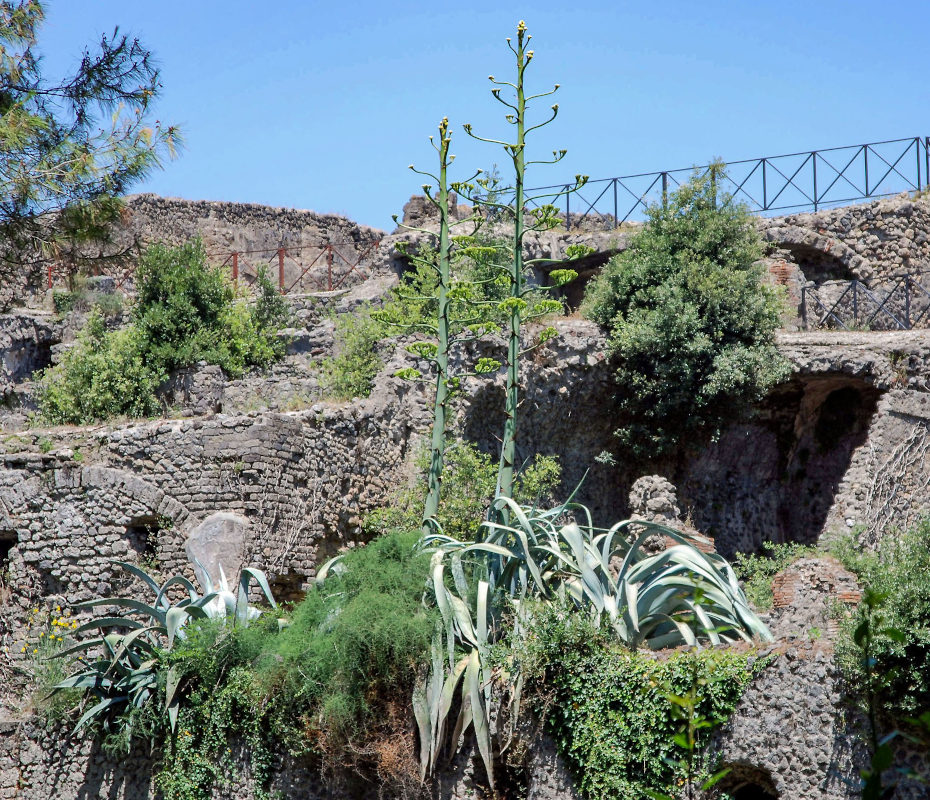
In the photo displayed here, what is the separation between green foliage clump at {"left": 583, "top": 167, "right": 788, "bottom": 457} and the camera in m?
16.4

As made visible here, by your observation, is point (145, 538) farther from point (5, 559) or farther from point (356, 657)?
point (356, 657)

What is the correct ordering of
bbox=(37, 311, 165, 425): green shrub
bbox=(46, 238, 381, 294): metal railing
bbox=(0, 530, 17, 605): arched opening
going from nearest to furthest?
bbox=(0, 530, 17, 605): arched opening → bbox=(37, 311, 165, 425): green shrub → bbox=(46, 238, 381, 294): metal railing

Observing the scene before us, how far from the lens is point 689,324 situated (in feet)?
53.9

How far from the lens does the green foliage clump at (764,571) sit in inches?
507

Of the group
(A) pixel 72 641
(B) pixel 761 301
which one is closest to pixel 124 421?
(A) pixel 72 641

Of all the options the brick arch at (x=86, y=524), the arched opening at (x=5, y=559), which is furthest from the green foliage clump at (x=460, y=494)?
the arched opening at (x=5, y=559)

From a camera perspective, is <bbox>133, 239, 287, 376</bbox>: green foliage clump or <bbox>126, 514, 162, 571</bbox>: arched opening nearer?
<bbox>126, 514, 162, 571</bbox>: arched opening

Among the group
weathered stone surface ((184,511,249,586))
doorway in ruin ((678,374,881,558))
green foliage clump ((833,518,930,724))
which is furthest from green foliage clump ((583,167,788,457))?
green foliage clump ((833,518,930,724))

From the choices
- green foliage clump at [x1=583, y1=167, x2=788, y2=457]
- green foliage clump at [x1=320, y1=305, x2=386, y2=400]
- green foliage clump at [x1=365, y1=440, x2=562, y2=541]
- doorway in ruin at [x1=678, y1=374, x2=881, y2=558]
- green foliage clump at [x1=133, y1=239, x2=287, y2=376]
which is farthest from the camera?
green foliage clump at [x1=133, y1=239, x2=287, y2=376]

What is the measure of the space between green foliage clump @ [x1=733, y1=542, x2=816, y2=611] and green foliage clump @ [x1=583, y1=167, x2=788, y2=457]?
2.28 m

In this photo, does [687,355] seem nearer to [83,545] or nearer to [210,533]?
[210,533]

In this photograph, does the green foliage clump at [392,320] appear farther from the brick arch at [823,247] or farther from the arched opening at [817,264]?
the arched opening at [817,264]

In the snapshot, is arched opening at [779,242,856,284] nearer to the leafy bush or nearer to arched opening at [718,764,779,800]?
the leafy bush

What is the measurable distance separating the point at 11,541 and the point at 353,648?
5847 mm
